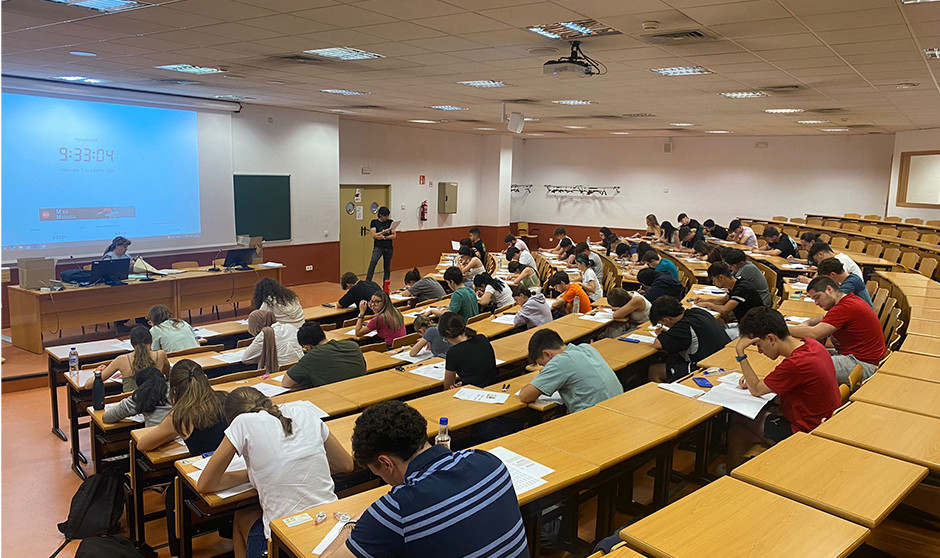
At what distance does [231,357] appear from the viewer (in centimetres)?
579

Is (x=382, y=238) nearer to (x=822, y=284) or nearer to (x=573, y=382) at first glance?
(x=822, y=284)

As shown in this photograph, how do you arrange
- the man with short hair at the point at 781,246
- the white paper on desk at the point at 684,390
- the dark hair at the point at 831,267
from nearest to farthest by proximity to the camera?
the white paper on desk at the point at 684,390, the dark hair at the point at 831,267, the man with short hair at the point at 781,246

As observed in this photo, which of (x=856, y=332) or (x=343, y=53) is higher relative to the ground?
(x=343, y=53)

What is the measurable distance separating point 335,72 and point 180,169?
455 cm

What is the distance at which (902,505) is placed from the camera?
10.8 feet

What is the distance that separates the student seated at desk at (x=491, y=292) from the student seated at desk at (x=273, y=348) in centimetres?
282

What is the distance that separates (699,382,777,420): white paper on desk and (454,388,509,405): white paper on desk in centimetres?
128

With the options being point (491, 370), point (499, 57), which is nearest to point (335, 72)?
point (499, 57)

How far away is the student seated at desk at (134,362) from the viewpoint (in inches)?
198

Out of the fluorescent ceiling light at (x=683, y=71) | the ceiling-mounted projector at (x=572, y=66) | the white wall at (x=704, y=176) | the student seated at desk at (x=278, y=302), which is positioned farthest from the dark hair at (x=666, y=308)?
the white wall at (x=704, y=176)

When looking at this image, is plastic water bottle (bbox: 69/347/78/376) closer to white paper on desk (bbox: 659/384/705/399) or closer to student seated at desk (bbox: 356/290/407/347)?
student seated at desk (bbox: 356/290/407/347)

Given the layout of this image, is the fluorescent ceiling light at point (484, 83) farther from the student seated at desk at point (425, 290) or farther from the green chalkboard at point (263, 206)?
the green chalkboard at point (263, 206)

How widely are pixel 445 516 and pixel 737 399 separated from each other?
262 cm

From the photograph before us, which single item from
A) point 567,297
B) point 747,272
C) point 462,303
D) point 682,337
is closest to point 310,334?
point 462,303
